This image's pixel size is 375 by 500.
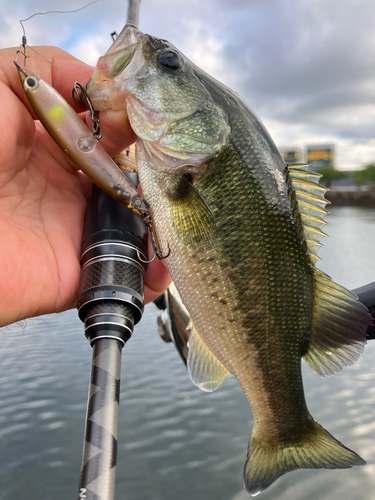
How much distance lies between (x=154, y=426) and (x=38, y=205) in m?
4.01

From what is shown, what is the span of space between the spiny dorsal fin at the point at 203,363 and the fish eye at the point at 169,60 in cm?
101

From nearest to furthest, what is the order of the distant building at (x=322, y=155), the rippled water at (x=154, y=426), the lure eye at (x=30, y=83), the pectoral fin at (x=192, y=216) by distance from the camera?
the lure eye at (x=30, y=83), the pectoral fin at (x=192, y=216), the rippled water at (x=154, y=426), the distant building at (x=322, y=155)

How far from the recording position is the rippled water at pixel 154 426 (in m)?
3.89

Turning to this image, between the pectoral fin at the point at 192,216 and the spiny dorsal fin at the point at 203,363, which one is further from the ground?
the pectoral fin at the point at 192,216

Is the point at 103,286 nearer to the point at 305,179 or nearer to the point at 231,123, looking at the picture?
the point at 231,123

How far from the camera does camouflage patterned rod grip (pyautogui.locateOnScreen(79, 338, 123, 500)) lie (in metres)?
0.92

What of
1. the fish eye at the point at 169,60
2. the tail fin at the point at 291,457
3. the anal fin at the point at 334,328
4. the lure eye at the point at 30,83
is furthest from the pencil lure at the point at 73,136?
the tail fin at the point at 291,457

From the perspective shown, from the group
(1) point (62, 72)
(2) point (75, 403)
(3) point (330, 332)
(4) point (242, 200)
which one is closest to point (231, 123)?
(4) point (242, 200)

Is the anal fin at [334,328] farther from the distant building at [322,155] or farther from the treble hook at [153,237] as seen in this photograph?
the distant building at [322,155]

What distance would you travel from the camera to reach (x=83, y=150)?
1269mm

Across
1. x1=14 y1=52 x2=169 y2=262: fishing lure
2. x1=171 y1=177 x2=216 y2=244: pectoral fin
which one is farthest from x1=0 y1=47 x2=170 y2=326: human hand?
x1=171 y1=177 x2=216 y2=244: pectoral fin

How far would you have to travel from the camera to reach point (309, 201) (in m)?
1.54

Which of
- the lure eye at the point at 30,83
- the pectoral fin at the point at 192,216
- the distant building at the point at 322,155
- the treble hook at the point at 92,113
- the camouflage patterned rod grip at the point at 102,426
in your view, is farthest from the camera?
the distant building at the point at 322,155

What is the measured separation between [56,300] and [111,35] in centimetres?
101
